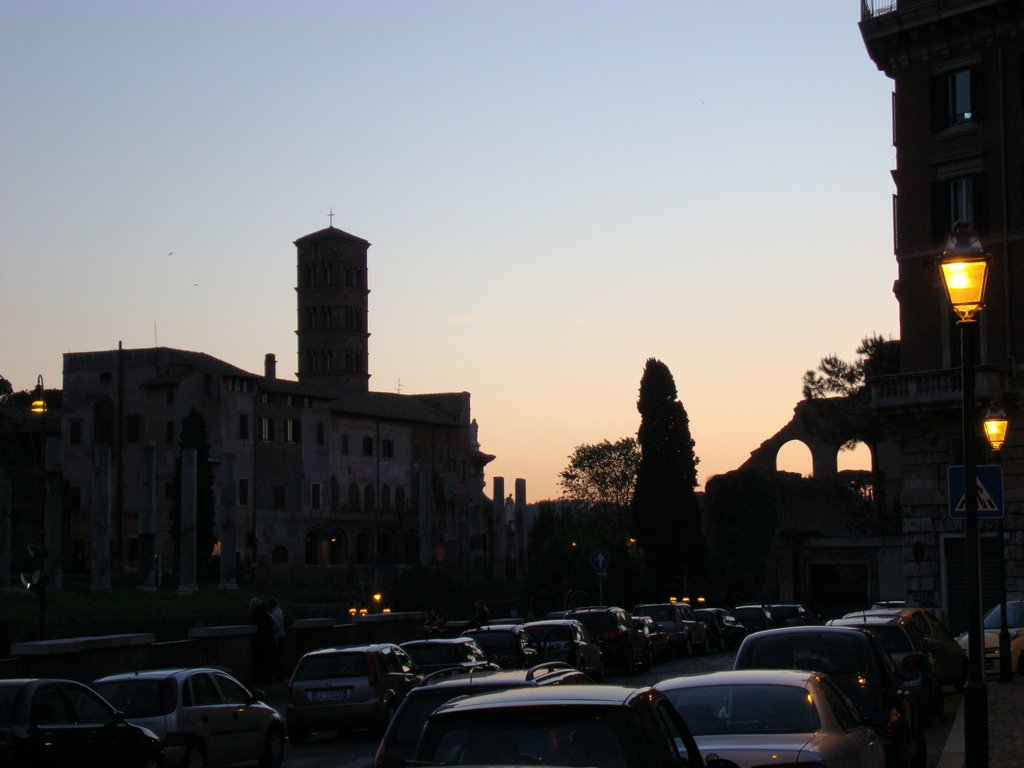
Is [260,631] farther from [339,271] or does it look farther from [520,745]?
[339,271]

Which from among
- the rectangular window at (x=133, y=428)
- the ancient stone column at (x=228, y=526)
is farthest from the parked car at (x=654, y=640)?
the rectangular window at (x=133, y=428)

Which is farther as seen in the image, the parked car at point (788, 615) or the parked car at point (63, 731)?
the parked car at point (788, 615)

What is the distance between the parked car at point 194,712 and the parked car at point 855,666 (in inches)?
286

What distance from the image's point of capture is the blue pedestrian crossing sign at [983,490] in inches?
634

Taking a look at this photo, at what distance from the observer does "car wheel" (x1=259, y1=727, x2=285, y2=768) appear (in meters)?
19.6

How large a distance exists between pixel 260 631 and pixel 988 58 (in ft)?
80.5

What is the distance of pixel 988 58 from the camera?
39844mm

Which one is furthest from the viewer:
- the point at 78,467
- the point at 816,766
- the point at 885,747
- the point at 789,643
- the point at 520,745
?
the point at 78,467

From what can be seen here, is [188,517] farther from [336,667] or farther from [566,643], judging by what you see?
[336,667]

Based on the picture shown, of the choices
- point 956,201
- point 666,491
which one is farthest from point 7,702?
point 666,491

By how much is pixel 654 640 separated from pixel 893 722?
87.9ft

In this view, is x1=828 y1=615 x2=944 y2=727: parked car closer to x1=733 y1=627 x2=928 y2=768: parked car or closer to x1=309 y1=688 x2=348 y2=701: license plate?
x1=733 y1=627 x2=928 y2=768: parked car

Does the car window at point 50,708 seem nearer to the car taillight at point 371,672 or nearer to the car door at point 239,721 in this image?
the car door at point 239,721

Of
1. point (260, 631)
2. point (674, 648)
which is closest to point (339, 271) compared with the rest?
point (674, 648)
